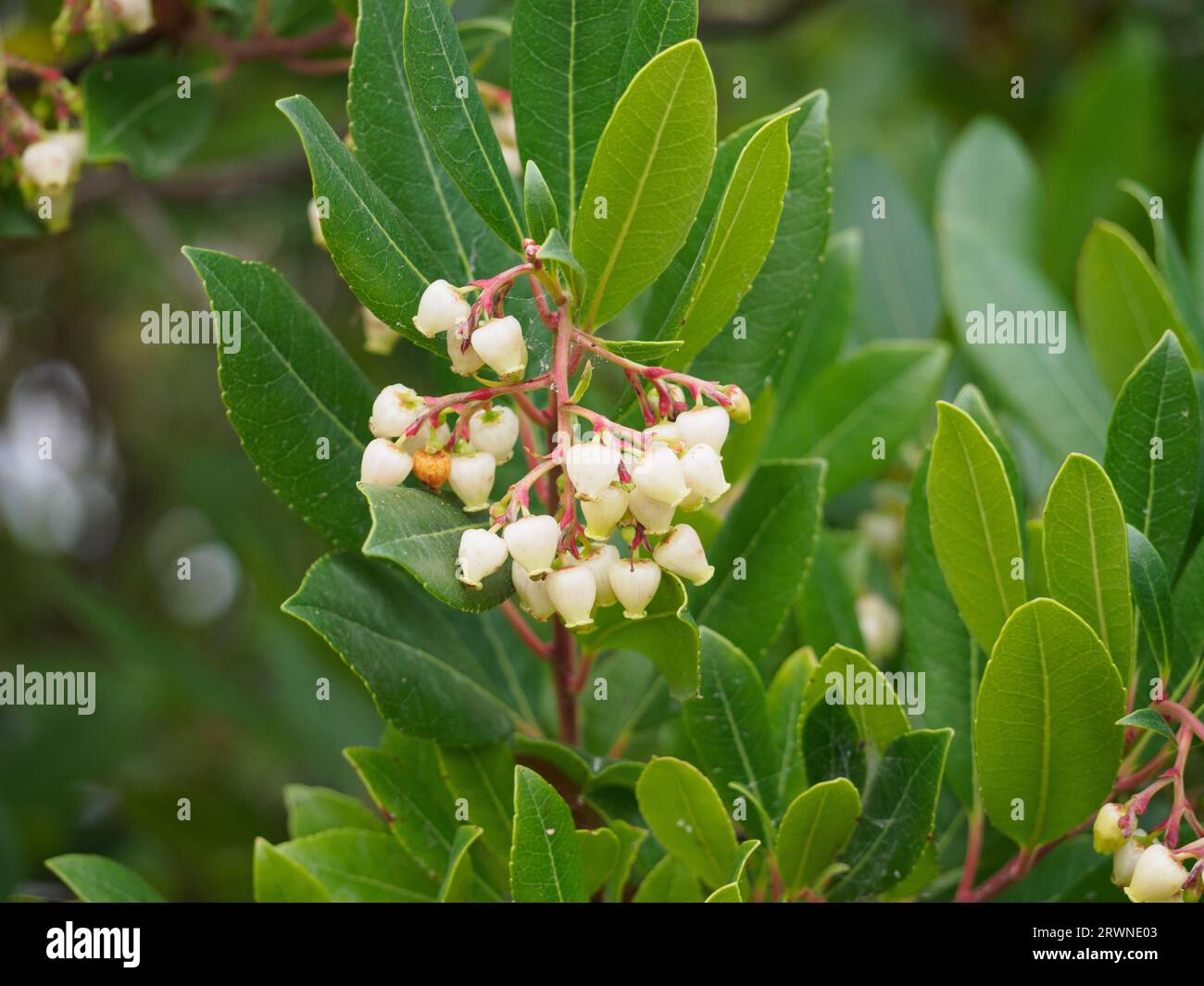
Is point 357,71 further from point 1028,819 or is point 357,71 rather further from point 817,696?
point 1028,819

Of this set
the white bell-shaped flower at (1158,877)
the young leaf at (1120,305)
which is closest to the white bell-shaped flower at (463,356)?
the white bell-shaped flower at (1158,877)

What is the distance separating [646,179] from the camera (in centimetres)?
105

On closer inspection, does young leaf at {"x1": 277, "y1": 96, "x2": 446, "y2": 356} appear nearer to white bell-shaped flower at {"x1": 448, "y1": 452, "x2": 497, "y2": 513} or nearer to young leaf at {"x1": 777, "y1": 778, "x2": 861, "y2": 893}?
white bell-shaped flower at {"x1": 448, "y1": 452, "x2": 497, "y2": 513}

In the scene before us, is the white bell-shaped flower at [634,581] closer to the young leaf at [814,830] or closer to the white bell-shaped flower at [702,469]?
the white bell-shaped flower at [702,469]

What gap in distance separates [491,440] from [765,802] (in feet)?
1.61

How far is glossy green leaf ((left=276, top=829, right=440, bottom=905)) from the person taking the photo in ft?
4.37

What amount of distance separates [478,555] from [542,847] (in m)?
0.28

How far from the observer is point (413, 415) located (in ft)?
3.51

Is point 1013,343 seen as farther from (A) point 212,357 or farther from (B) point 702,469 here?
(A) point 212,357

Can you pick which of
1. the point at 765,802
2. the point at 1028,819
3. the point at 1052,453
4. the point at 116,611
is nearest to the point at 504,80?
the point at 1052,453

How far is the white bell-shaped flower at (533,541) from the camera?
1.00 metres

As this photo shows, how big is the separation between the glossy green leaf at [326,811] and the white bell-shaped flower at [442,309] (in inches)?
27.9

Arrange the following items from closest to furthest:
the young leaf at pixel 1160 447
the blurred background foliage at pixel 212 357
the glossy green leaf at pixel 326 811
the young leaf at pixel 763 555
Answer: the young leaf at pixel 1160 447 < the young leaf at pixel 763 555 < the glossy green leaf at pixel 326 811 < the blurred background foliage at pixel 212 357

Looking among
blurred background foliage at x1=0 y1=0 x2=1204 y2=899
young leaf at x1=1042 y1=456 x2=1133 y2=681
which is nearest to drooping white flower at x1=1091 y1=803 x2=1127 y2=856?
young leaf at x1=1042 y1=456 x2=1133 y2=681
